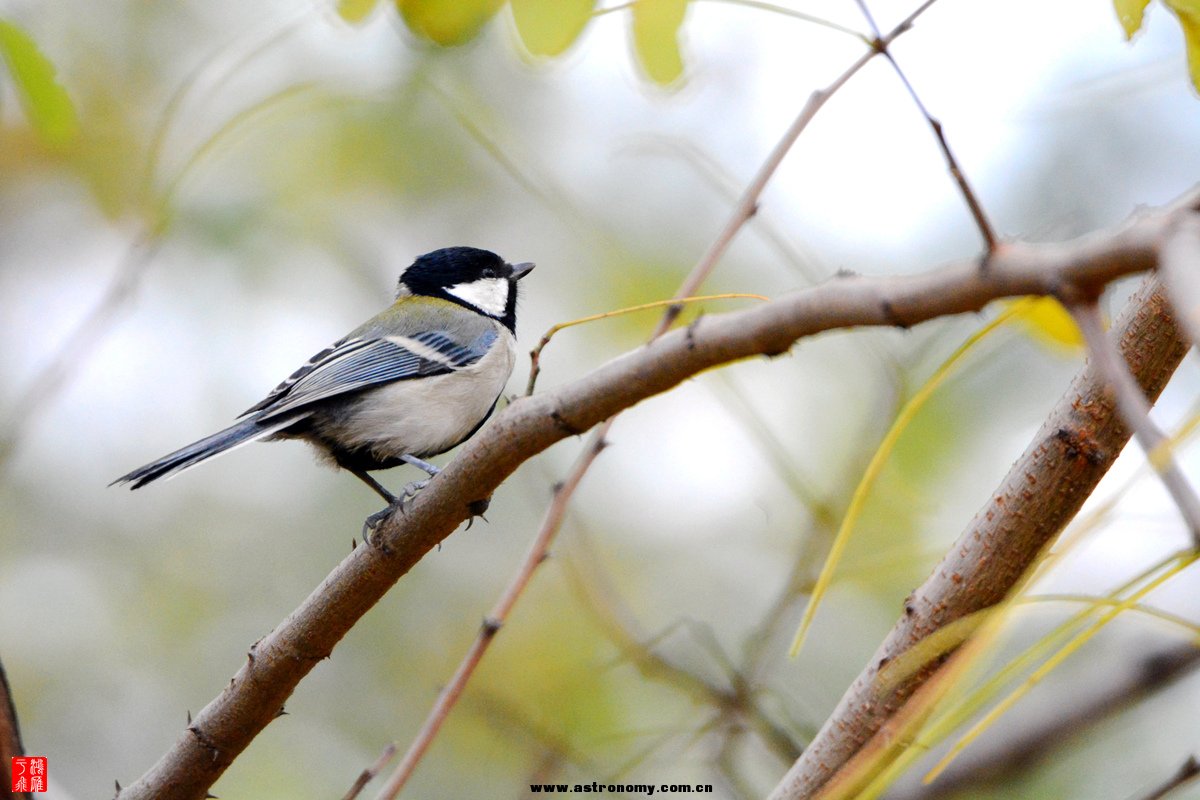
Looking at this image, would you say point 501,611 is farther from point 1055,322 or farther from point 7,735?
point 1055,322

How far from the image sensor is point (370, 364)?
3928mm

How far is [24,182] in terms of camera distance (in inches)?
240

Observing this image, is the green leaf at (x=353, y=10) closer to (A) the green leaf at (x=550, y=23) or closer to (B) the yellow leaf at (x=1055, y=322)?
(A) the green leaf at (x=550, y=23)

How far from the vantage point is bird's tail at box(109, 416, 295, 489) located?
2.96 meters

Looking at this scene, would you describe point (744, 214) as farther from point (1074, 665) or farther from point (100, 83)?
point (100, 83)

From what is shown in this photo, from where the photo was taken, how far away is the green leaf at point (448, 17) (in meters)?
1.74

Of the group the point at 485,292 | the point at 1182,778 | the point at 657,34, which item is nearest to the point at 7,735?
the point at 657,34

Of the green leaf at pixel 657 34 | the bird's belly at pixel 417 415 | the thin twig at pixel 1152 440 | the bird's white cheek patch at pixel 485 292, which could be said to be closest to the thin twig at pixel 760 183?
the green leaf at pixel 657 34

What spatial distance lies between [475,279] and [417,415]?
1.18 m

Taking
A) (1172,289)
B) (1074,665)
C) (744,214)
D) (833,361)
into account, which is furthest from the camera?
(833,361)

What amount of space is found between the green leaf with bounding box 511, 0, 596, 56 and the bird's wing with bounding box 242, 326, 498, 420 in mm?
2269

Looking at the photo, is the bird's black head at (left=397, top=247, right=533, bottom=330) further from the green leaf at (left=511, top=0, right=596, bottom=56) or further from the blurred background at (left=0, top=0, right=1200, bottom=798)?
the green leaf at (left=511, top=0, right=596, bottom=56)

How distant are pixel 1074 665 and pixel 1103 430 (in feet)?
4.97

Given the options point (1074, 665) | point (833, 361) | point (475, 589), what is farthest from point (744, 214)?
point (475, 589)
